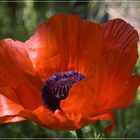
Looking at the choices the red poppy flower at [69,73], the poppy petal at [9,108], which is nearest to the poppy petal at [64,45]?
the red poppy flower at [69,73]

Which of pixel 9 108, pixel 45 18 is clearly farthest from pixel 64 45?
pixel 45 18

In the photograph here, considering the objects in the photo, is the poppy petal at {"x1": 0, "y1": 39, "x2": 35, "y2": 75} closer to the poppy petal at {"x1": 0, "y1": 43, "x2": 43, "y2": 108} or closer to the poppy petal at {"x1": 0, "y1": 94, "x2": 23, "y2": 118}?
the poppy petal at {"x1": 0, "y1": 43, "x2": 43, "y2": 108}

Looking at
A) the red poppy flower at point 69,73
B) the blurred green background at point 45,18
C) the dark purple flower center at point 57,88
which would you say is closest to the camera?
the red poppy flower at point 69,73

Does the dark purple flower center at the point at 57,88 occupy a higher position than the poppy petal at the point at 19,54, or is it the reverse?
the poppy petal at the point at 19,54

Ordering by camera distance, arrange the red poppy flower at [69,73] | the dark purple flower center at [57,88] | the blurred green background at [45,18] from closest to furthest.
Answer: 1. the red poppy flower at [69,73]
2. the dark purple flower center at [57,88]
3. the blurred green background at [45,18]

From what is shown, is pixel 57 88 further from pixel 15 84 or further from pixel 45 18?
pixel 45 18

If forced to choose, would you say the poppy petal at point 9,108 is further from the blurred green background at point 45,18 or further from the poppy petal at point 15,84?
the blurred green background at point 45,18

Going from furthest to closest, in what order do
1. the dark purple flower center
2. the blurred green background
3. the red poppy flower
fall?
1. the blurred green background
2. the dark purple flower center
3. the red poppy flower

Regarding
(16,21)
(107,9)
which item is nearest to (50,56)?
(107,9)

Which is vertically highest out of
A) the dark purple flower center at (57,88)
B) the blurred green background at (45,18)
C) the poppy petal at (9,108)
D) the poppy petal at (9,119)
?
the blurred green background at (45,18)

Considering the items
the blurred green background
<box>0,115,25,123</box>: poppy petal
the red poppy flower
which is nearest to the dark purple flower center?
the red poppy flower
